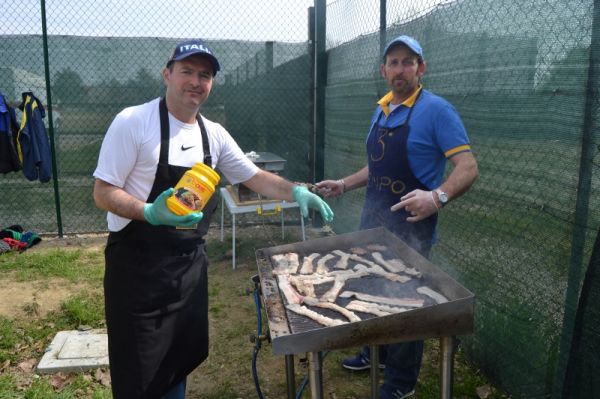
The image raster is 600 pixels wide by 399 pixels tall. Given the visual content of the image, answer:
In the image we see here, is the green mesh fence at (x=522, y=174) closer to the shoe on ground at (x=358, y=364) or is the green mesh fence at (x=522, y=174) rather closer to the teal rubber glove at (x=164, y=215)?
the shoe on ground at (x=358, y=364)

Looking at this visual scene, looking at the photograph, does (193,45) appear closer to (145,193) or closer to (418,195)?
(145,193)

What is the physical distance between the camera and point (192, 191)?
206 cm

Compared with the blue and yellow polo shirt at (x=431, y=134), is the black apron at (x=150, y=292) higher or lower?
lower

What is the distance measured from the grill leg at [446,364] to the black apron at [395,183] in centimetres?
94

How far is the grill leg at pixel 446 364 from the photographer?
2.04 metres

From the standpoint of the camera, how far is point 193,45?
2.33 metres

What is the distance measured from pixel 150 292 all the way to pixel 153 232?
1.02ft

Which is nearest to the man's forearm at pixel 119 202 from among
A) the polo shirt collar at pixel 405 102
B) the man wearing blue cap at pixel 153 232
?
the man wearing blue cap at pixel 153 232

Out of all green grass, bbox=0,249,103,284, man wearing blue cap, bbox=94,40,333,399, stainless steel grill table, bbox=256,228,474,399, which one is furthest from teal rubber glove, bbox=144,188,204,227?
green grass, bbox=0,249,103,284

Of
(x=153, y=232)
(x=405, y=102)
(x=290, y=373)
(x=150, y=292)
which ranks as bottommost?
(x=290, y=373)

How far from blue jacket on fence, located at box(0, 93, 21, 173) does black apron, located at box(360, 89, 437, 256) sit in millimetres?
4849

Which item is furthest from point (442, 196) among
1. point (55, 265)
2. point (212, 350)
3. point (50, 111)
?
point (50, 111)

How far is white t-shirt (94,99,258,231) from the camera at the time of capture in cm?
220

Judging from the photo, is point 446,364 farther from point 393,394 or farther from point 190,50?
point 190,50
